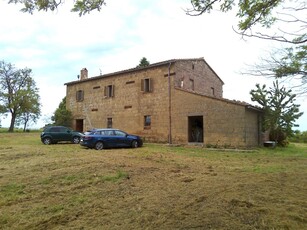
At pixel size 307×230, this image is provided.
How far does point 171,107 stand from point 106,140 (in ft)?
19.0

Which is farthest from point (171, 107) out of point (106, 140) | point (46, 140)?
point (46, 140)

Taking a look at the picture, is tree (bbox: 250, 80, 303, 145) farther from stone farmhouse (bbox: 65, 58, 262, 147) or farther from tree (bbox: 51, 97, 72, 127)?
tree (bbox: 51, 97, 72, 127)

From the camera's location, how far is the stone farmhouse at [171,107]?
54.3ft

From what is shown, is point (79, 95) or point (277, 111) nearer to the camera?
point (277, 111)

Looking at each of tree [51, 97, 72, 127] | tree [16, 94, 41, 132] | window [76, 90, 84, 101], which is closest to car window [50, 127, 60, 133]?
tree [51, 97, 72, 127]

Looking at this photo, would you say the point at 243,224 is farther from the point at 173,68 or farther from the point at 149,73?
the point at 149,73

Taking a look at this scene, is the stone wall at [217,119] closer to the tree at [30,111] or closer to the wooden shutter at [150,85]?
the wooden shutter at [150,85]

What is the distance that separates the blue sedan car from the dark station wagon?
4.45 meters

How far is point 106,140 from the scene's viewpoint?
649 inches

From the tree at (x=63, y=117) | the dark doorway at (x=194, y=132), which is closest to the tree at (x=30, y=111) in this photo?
the tree at (x=63, y=117)

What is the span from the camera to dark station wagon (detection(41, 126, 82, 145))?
1977 centimetres

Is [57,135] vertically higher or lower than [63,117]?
lower

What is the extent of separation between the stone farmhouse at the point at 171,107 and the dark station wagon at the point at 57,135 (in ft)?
13.6

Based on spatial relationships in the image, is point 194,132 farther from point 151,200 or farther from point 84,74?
point 84,74
